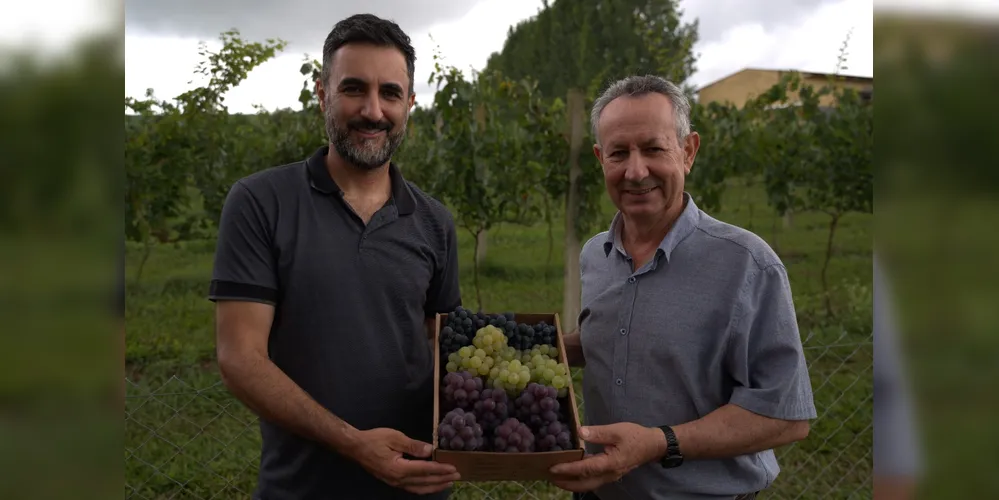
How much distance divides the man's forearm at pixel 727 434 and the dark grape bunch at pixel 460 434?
51 cm

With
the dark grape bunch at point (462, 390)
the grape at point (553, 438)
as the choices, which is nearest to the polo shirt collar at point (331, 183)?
the dark grape bunch at point (462, 390)

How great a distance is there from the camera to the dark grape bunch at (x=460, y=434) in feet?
5.32

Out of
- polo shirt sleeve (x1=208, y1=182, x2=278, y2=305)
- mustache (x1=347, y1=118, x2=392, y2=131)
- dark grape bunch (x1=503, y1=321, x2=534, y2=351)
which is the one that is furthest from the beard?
dark grape bunch (x1=503, y1=321, x2=534, y2=351)

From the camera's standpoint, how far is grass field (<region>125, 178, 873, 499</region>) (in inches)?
168

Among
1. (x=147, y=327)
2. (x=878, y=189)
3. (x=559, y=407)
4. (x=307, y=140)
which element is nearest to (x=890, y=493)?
(x=878, y=189)

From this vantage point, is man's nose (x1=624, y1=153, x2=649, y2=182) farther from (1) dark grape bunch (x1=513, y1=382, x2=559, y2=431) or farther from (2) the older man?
(1) dark grape bunch (x1=513, y1=382, x2=559, y2=431)

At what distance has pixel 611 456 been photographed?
5.72ft

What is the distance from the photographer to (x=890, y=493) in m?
0.69

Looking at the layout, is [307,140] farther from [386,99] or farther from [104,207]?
[104,207]

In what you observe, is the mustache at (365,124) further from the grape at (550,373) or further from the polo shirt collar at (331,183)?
the grape at (550,373)

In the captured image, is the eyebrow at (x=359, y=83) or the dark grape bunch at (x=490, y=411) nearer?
the dark grape bunch at (x=490, y=411)

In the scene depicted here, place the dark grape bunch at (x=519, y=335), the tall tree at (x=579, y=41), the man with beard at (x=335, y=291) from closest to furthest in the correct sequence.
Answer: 1. the man with beard at (x=335, y=291)
2. the dark grape bunch at (x=519, y=335)
3. the tall tree at (x=579, y=41)

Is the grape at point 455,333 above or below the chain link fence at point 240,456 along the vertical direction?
above

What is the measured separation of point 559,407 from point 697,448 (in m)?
0.38
